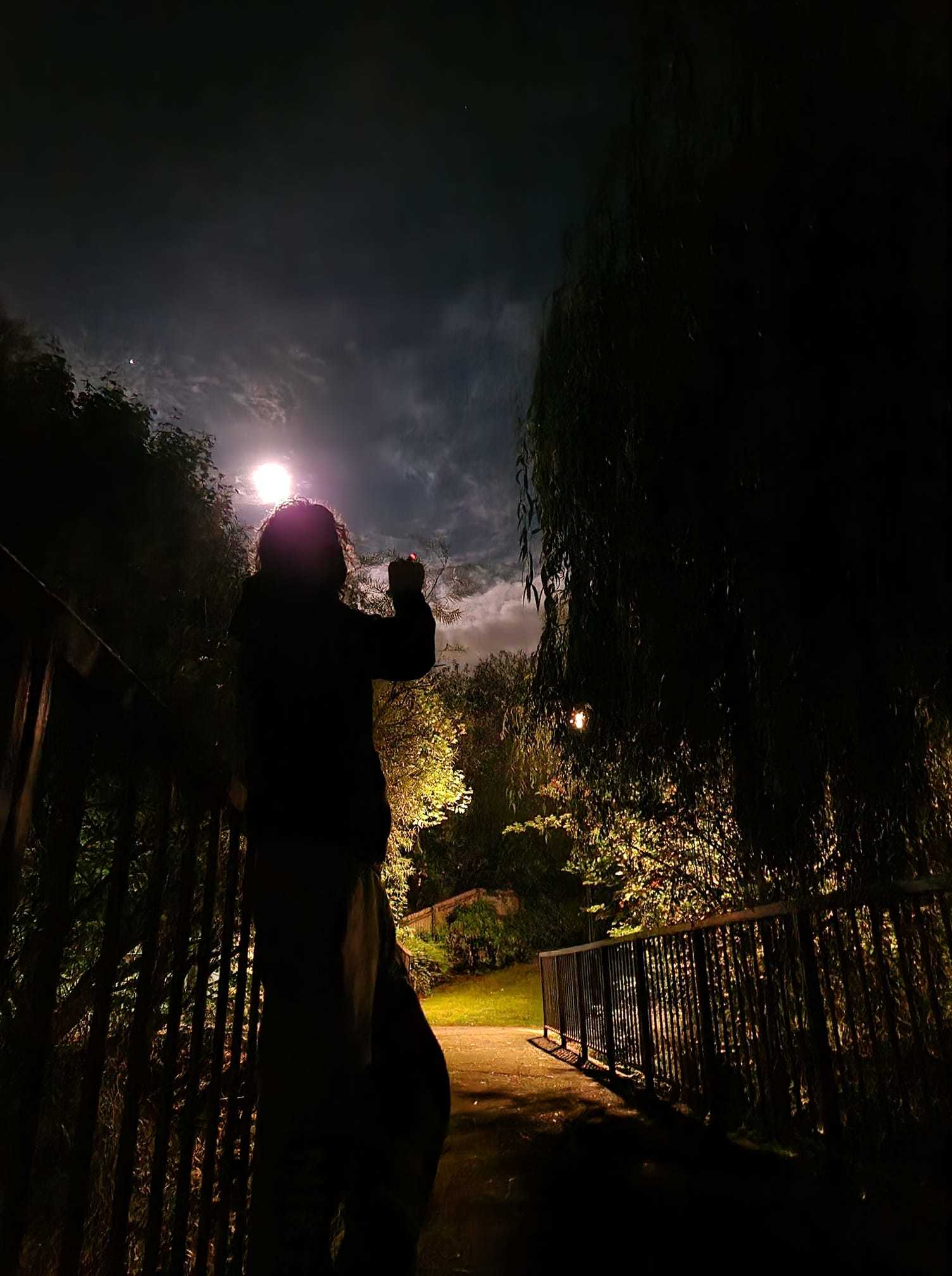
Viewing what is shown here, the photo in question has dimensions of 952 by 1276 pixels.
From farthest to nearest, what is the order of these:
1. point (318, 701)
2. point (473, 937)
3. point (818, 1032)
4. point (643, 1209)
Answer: point (473, 937) → point (818, 1032) → point (643, 1209) → point (318, 701)

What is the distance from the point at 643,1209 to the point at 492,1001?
45.4ft

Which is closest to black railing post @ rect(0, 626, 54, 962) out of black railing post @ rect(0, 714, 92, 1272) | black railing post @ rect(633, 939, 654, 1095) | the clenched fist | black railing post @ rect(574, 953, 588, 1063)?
black railing post @ rect(0, 714, 92, 1272)

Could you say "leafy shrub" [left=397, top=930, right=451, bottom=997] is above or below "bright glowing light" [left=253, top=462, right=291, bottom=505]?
below

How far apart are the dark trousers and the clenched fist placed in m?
0.83

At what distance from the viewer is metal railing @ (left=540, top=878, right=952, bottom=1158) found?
3135 mm

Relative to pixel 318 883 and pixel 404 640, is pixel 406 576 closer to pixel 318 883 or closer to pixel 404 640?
pixel 404 640

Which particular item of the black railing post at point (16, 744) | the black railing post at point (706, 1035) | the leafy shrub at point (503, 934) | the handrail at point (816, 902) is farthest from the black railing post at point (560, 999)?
the leafy shrub at point (503, 934)

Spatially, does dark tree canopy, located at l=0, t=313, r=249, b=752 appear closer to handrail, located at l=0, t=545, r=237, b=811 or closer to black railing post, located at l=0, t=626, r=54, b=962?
handrail, located at l=0, t=545, r=237, b=811

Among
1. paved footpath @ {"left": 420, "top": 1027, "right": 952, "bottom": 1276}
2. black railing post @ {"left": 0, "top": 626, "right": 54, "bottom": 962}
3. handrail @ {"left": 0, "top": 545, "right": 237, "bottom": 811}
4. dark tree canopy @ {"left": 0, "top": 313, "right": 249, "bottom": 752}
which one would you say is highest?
dark tree canopy @ {"left": 0, "top": 313, "right": 249, "bottom": 752}

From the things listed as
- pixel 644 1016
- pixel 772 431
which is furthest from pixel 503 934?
pixel 772 431

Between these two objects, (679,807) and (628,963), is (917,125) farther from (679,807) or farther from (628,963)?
(628,963)

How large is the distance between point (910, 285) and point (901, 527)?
0.91 m

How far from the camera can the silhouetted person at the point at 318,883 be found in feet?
5.72

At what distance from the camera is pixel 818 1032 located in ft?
11.5
